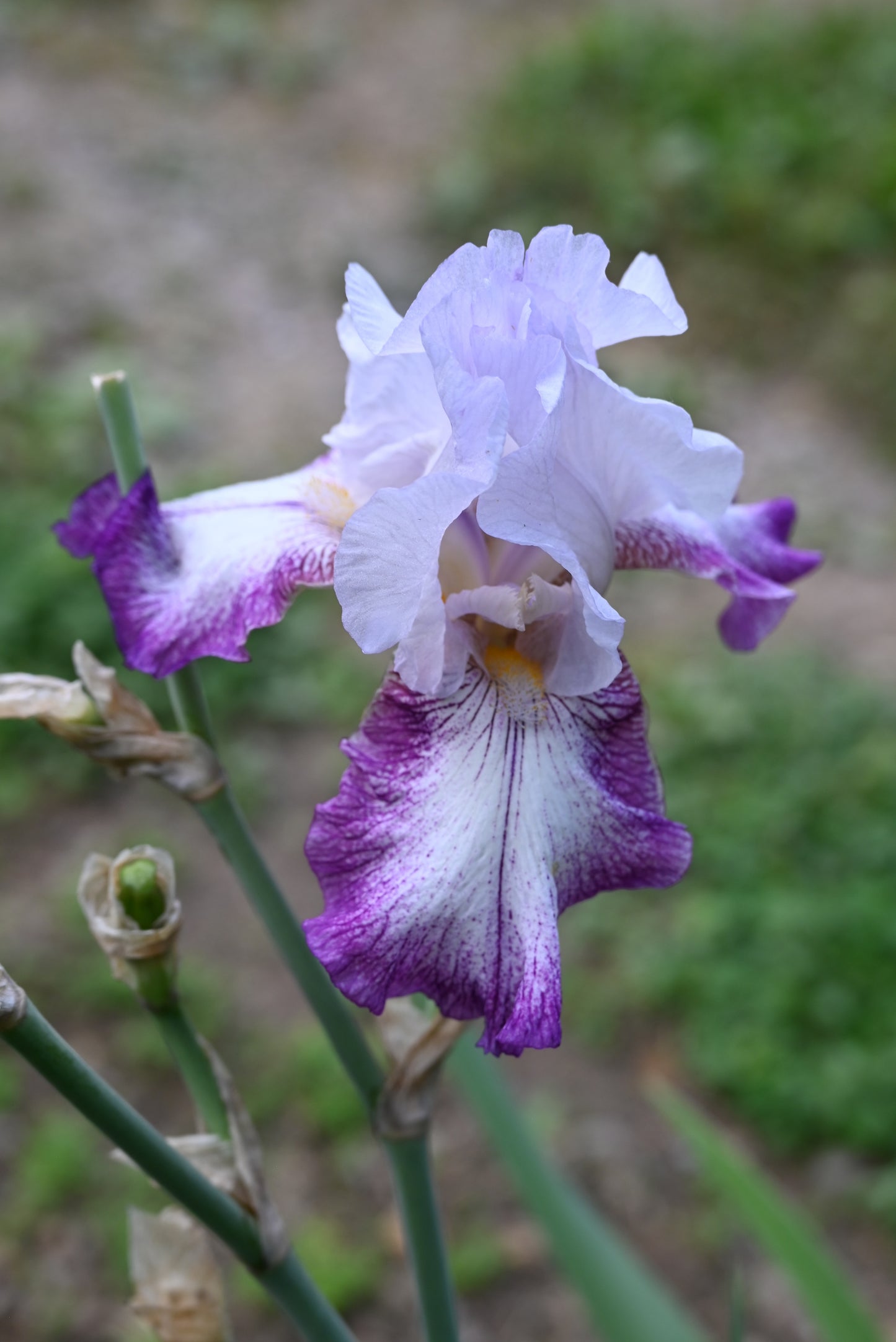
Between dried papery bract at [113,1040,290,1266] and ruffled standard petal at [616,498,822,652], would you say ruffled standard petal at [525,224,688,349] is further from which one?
dried papery bract at [113,1040,290,1266]

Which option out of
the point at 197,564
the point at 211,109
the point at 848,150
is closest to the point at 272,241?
the point at 211,109

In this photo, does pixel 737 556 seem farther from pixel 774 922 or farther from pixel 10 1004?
pixel 774 922

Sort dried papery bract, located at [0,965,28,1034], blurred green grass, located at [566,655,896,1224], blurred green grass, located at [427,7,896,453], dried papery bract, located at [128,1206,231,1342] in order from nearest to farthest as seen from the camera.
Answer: dried papery bract, located at [0,965,28,1034], dried papery bract, located at [128,1206,231,1342], blurred green grass, located at [566,655,896,1224], blurred green grass, located at [427,7,896,453]

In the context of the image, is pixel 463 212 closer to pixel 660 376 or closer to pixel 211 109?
pixel 660 376

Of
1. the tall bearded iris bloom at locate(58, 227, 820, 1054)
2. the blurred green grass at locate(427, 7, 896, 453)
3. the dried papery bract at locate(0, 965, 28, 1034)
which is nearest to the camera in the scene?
the dried papery bract at locate(0, 965, 28, 1034)

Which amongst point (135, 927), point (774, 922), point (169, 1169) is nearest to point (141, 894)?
point (135, 927)

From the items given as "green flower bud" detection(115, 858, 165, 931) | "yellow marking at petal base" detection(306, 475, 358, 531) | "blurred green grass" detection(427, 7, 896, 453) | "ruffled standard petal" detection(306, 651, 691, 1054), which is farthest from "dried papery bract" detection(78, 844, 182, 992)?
"blurred green grass" detection(427, 7, 896, 453)
